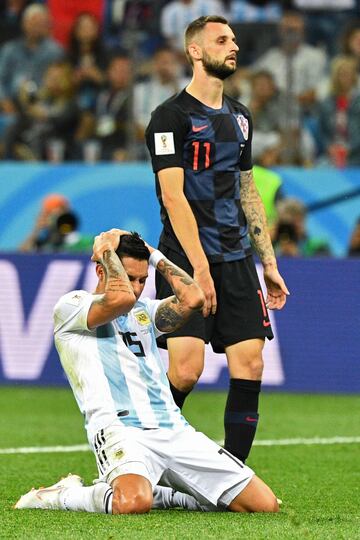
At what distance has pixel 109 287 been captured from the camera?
574 cm

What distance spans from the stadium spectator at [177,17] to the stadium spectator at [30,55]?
47.1 inches

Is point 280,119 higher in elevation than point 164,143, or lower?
lower

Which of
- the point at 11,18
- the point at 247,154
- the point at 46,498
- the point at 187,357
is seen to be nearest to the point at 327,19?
the point at 11,18

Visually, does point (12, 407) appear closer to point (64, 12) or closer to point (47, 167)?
point (47, 167)

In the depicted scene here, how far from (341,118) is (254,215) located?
295 inches

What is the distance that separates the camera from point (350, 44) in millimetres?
14461

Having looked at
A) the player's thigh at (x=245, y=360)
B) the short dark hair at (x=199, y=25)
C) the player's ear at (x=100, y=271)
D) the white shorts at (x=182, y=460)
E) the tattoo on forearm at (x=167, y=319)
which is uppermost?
the short dark hair at (x=199, y=25)

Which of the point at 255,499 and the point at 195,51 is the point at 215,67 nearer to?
the point at 195,51

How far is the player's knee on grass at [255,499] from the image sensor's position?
5.92 meters

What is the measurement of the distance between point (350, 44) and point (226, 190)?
812 cm

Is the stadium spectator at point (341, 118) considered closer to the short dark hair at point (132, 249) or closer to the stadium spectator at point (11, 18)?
the stadium spectator at point (11, 18)

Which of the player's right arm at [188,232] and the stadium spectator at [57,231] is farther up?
the player's right arm at [188,232]

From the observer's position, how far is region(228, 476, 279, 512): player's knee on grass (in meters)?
5.92

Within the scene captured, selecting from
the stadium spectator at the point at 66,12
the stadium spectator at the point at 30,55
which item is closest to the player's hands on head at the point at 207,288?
the stadium spectator at the point at 30,55
